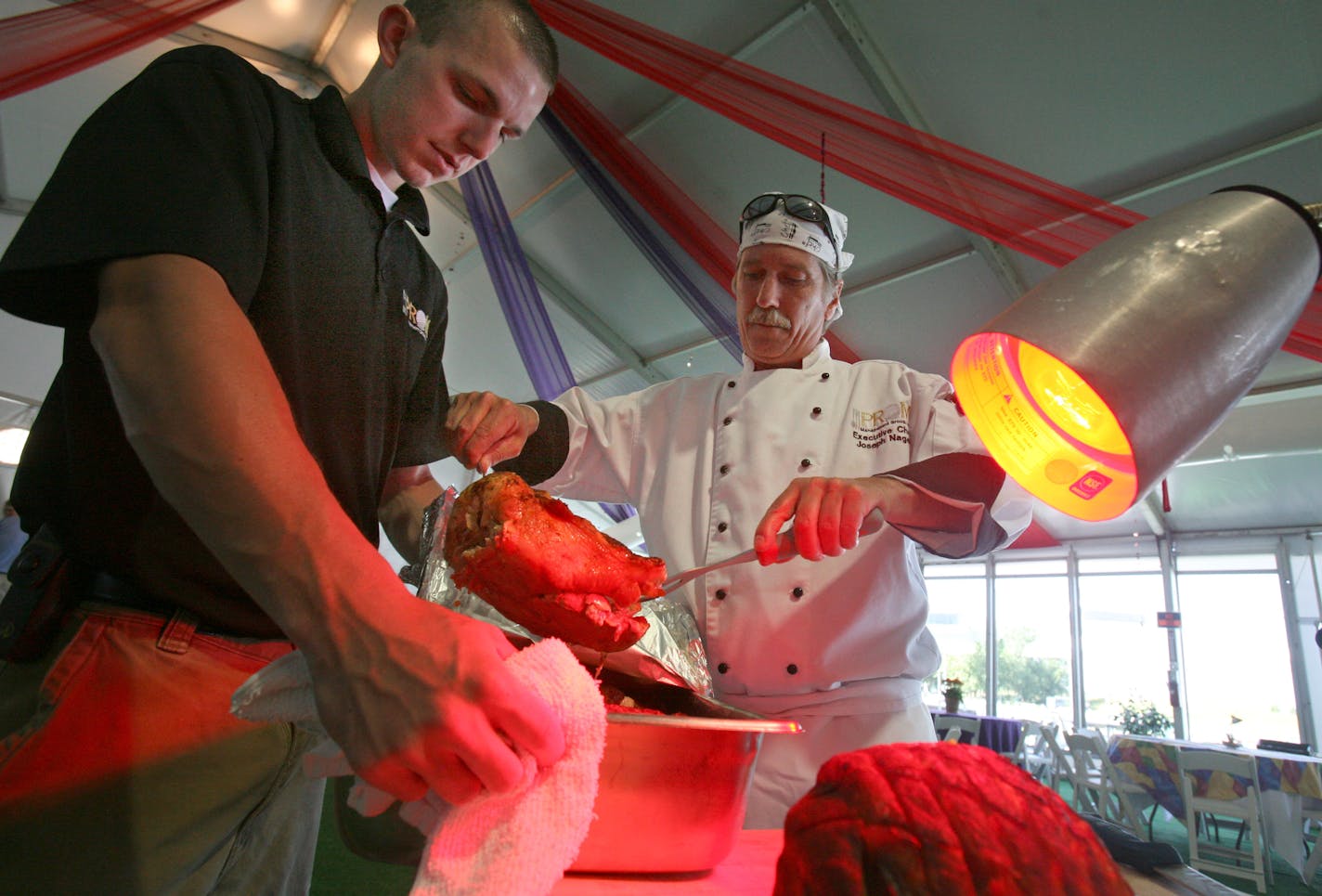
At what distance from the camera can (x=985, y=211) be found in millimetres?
3496

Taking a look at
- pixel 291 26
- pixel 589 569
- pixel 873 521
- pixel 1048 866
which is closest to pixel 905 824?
pixel 1048 866

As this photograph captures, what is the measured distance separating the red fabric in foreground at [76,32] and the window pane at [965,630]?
14503 millimetres

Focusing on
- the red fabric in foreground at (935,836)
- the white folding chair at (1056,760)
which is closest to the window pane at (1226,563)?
the white folding chair at (1056,760)

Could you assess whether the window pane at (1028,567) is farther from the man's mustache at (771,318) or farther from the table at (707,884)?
the table at (707,884)

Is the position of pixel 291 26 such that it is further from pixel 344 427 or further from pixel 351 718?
pixel 351 718

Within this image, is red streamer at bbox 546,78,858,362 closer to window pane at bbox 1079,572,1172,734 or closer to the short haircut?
the short haircut

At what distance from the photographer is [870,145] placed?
3.52 meters

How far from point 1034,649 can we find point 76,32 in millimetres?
15734

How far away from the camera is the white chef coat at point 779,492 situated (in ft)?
5.22

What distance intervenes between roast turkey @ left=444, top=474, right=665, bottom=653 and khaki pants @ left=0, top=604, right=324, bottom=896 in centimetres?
41

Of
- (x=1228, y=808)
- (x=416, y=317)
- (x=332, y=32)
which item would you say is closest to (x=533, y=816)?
(x=416, y=317)

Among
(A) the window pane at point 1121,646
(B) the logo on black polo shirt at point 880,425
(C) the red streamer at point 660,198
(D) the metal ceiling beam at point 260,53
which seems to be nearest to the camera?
(B) the logo on black polo shirt at point 880,425

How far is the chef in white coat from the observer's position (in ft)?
4.60

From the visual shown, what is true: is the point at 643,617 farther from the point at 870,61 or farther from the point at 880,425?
the point at 870,61
